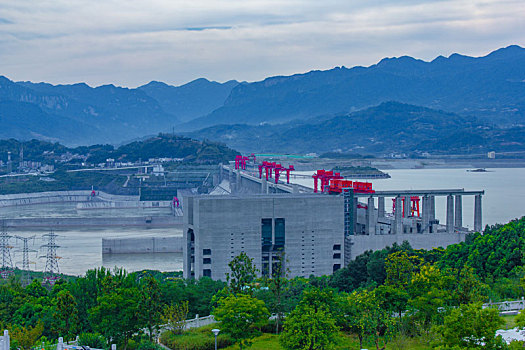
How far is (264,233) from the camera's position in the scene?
95.5 ft

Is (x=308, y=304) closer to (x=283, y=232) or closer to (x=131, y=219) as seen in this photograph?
(x=283, y=232)

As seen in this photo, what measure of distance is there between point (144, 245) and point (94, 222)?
15831 mm

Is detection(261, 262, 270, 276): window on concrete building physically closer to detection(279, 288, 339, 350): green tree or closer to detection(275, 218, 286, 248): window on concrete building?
detection(275, 218, 286, 248): window on concrete building

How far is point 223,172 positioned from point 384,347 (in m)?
74.8

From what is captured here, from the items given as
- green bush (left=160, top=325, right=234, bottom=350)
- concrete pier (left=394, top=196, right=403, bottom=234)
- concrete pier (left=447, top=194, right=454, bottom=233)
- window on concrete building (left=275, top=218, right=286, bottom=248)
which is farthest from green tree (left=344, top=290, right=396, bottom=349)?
concrete pier (left=447, top=194, right=454, bottom=233)

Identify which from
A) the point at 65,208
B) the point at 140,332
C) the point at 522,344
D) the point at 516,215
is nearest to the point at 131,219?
the point at 65,208

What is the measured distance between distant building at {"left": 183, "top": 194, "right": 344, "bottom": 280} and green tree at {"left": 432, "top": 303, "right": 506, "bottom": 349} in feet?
58.2

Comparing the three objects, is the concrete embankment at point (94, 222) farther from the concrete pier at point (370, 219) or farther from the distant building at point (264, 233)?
the distant building at point (264, 233)

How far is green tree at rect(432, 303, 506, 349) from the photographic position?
998cm

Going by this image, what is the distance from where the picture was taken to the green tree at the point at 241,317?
1395 cm

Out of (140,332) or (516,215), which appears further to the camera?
(516,215)

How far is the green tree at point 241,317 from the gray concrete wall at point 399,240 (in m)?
15.8

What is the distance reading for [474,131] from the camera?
152m

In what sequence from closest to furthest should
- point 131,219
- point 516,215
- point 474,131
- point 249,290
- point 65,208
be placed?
point 249,290
point 516,215
point 131,219
point 65,208
point 474,131
